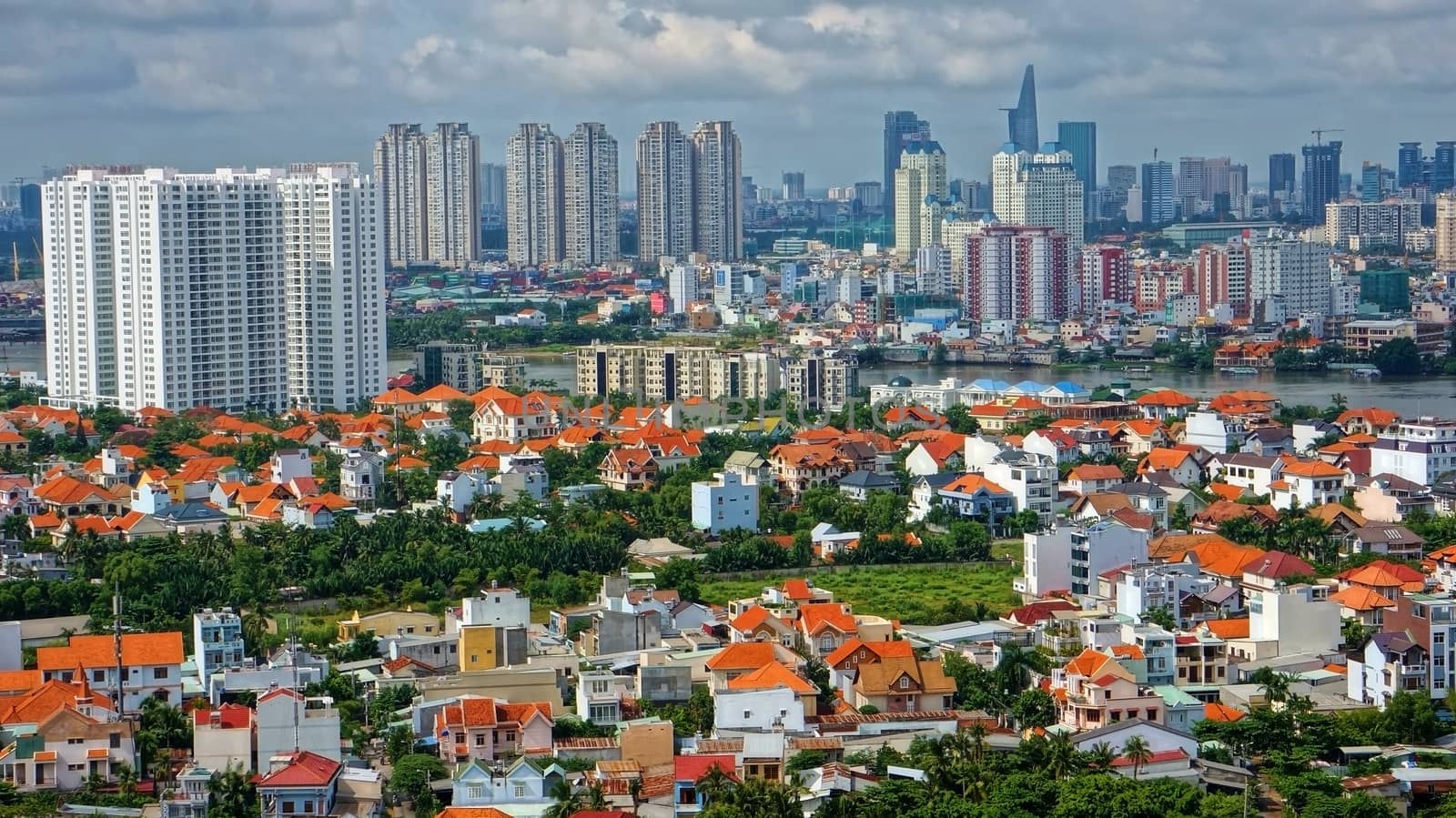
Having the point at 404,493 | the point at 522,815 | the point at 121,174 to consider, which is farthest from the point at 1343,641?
the point at 121,174

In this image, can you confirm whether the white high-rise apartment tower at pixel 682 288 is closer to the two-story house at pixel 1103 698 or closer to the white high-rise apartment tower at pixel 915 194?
the white high-rise apartment tower at pixel 915 194

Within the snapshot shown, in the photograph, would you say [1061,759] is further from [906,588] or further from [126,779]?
[906,588]

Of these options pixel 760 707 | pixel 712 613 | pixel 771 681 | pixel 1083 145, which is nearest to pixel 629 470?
→ pixel 712 613

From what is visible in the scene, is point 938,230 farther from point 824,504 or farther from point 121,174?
point 824,504

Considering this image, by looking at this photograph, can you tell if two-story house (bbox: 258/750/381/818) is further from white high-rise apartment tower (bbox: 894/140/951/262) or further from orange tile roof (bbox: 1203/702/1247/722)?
white high-rise apartment tower (bbox: 894/140/951/262)

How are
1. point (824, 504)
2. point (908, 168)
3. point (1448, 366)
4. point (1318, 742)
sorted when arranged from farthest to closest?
point (908, 168), point (1448, 366), point (824, 504), point (1318, 742)
